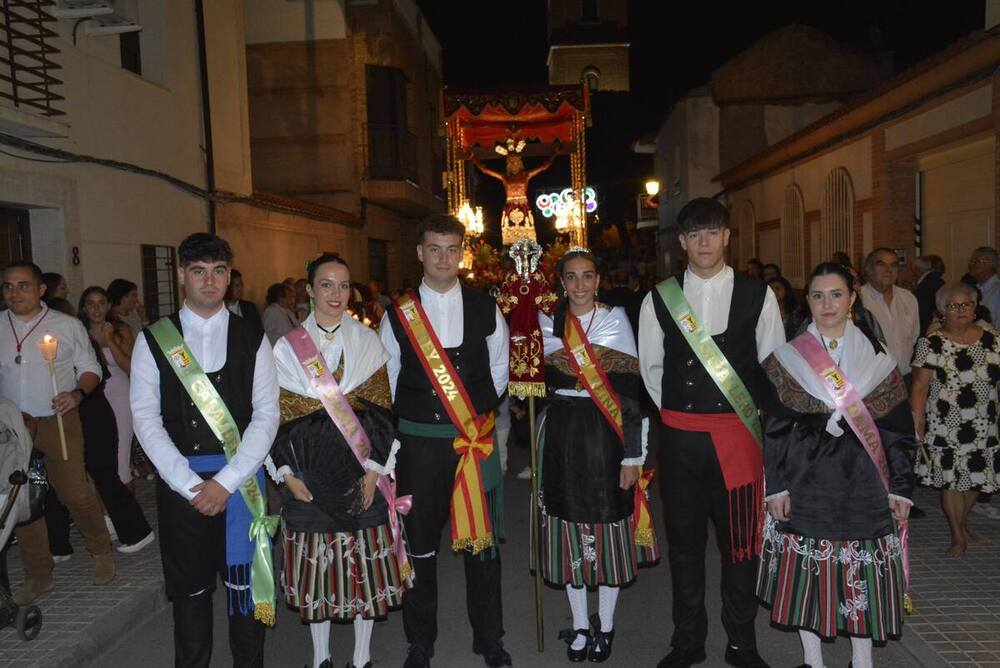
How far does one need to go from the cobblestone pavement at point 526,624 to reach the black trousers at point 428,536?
0.30 metres

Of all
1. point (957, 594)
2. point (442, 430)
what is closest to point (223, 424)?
point (442, 430)

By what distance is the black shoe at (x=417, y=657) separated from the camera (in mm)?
4172

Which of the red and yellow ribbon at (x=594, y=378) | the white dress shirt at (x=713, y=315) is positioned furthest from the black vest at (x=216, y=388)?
the white dress shirt at (x=713, y=315)

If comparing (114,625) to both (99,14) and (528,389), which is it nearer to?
(528,389)

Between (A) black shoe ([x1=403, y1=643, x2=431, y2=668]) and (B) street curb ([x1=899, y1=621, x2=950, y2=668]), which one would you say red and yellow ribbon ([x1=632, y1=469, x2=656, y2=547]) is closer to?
(A) black shoe ([x1=403, y1=643, x2=431, y2=668])

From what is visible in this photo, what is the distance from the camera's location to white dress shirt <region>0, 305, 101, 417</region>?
5.23 meters

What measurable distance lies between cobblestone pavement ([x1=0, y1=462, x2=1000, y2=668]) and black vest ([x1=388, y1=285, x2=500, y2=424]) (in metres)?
1.31

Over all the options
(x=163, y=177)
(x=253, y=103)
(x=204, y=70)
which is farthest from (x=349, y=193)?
(x=163, y=177)

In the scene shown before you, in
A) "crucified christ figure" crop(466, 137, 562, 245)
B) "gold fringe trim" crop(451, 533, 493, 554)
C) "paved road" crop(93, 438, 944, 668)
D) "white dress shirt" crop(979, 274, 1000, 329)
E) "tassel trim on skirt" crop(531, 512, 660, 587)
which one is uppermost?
"crucified christ figure" crop(466, 137, 562, 245)

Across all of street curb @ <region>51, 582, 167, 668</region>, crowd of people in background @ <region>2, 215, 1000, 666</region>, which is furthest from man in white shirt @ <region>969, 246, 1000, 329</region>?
street curb @ <region>51, 582, 167, 668</region>

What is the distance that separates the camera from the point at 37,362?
17.3 ft

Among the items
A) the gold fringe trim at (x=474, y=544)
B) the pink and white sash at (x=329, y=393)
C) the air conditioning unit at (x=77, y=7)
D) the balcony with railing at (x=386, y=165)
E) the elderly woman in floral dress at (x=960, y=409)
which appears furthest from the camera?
the balcony with railing at (x=386, y=165)

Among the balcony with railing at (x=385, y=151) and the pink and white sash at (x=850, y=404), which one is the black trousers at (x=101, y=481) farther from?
the balcony with railing at (x=385, y=151)

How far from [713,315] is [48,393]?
4031mm
